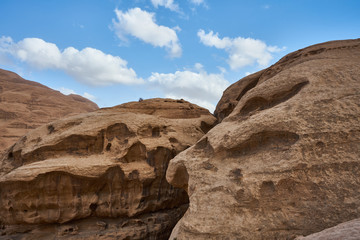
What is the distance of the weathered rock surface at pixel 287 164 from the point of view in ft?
10.1

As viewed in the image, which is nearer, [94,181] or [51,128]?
[94,181]

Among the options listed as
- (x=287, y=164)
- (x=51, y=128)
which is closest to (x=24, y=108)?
(x=51, y=128)

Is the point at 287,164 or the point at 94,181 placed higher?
the point at 287,164

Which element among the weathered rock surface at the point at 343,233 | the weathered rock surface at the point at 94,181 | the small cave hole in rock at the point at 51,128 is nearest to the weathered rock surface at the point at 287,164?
the weathered rock surface at the point at 343,233

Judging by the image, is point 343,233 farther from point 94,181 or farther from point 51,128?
point 51,128

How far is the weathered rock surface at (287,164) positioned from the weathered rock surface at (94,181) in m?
2.77

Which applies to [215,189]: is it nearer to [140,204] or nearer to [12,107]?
[140,204]

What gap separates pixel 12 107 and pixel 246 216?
81.2 feet

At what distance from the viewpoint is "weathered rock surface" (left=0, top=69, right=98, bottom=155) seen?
1991 cm

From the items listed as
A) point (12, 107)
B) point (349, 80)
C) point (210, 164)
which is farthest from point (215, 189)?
point (12, 107)

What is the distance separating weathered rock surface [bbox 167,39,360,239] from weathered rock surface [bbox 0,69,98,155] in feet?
60.9

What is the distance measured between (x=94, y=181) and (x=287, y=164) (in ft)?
16.9

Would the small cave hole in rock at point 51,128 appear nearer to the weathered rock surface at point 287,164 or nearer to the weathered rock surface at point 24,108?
the weathered rock surface at point 287,164

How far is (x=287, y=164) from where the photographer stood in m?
3.43
